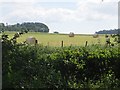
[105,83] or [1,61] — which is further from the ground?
[1,61]

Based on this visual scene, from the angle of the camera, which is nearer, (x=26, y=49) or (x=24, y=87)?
(x=24, y=87)

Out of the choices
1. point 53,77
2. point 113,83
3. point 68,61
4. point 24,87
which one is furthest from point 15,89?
point 113,83

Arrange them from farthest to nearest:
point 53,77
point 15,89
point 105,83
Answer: point 105,83
point 53,77
point 15,89

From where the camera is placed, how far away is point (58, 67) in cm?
862

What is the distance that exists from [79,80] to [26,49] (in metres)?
1.93

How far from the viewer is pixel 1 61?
22.3ft

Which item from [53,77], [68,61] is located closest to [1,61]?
[53,77]

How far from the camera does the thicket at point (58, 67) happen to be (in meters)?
6.96

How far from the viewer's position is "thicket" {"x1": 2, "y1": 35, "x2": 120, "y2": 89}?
6.96 metres

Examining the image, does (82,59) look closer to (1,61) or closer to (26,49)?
(26,49)

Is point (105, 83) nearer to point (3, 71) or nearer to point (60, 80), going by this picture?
point (60, 80)

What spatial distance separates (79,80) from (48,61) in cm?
115

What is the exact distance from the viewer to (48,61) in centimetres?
806

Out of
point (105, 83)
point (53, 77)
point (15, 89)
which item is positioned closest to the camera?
point (15, 89)
